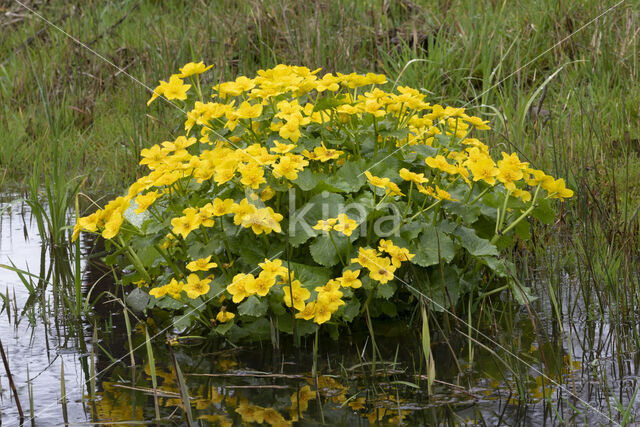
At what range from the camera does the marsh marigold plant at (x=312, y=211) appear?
2328 millimetres

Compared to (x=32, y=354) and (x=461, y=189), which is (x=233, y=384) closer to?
(x=32, y=354)

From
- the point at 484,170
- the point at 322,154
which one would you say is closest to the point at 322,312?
the point at 322,154

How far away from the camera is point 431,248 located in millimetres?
2479

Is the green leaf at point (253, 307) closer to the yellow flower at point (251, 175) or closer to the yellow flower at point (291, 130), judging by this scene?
the yellow flower at point (251, 175)

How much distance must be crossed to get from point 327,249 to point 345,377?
43 cm

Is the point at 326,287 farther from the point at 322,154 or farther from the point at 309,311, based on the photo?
the point at 322,154

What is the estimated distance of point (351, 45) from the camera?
5.13m

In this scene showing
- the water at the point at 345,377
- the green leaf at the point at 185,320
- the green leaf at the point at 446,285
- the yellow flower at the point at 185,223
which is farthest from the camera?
the green leaf at the point at 446,285

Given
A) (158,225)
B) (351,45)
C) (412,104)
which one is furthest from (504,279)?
(351,45)

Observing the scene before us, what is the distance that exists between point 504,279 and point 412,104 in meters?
0.87

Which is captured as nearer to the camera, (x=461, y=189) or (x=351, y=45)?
(x=461, y=189)

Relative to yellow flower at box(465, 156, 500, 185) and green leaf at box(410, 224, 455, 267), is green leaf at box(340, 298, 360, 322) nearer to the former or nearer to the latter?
green leaf at box(410, 224, 455, 267)

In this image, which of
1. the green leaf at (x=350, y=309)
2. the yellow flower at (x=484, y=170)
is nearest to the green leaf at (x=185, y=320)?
the green leaf at (x=350, y=309)

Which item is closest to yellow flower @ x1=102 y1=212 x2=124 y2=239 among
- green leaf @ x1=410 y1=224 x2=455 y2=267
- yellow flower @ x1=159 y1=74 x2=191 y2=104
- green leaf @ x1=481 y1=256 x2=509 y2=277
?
yellow flower @ x1=159 y1=74 x2=191 y2=104
